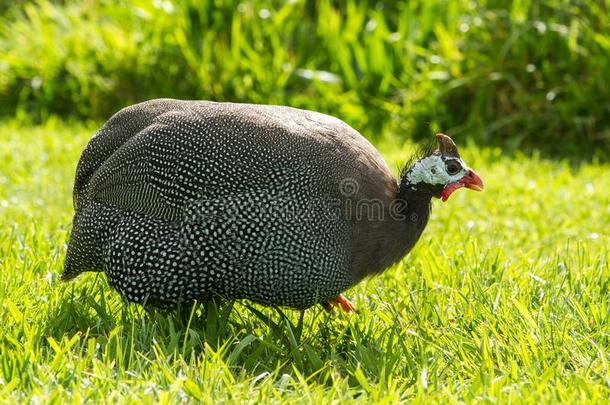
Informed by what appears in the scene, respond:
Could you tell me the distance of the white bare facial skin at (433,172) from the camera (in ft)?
10.6

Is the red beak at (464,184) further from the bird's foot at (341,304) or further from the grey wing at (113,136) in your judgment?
the grey wing at (113,136)

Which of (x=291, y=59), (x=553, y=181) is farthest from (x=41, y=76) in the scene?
(x=553, y=181)

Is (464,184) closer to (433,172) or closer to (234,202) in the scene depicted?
(433,172)

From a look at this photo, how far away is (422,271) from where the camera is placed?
366 cm

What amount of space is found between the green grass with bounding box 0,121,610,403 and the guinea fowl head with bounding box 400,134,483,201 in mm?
365

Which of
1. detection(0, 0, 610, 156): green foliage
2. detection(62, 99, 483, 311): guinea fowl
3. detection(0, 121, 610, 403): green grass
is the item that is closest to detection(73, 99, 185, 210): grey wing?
detection(62, 99, 483, 311): guinea fowl

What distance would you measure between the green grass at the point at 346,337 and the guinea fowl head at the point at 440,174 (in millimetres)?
365

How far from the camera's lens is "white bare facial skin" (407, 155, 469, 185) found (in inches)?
127

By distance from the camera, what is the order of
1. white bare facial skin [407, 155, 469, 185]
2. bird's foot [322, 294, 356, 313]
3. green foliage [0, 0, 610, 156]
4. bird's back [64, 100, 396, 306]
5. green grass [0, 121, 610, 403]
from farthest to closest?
green foliage [0, 0, 610, 156] → bird's foot [322, 294, 356, 313] → white bare facial skin [407, 155, 469, 185] → bird's back [64, 100, 396, 306] → green grass [0, 121, 610, 403]

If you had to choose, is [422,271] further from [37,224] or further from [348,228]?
[37,224]

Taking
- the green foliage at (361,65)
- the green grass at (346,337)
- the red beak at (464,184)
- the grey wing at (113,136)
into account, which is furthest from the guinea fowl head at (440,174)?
the green foliage at (361,65)

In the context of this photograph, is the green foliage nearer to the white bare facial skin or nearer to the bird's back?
the white bare facial skin

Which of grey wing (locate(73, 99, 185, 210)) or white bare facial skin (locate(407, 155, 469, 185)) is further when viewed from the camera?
grey wing (locate(73, 99, 185, 210))

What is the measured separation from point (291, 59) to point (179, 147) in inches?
152
